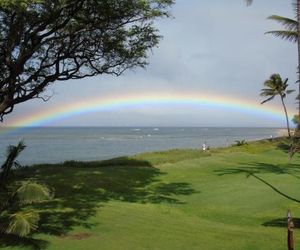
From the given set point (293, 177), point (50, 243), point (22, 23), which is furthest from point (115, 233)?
point (293, 177)

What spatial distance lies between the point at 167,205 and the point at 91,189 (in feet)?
14.8

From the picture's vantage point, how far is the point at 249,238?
15305mm

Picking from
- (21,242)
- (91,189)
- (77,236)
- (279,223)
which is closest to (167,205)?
(91,189)

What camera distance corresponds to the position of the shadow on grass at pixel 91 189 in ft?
56.0

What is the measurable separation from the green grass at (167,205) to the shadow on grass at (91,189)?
4cm

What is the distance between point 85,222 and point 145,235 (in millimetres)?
2319

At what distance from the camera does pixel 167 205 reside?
70.0 feet

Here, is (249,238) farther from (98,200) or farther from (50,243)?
(98,200)

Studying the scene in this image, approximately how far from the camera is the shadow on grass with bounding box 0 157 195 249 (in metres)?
17.1

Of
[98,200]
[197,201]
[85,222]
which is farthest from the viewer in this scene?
[197,201]

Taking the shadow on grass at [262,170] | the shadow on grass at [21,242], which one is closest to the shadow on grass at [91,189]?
the shadow on grass at [21,242]

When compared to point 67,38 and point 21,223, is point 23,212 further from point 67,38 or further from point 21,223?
point 67,38

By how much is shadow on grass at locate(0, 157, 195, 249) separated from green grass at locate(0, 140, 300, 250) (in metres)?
0.04

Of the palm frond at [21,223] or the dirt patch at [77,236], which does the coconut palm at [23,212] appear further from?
the dirt patch at [77,236]
